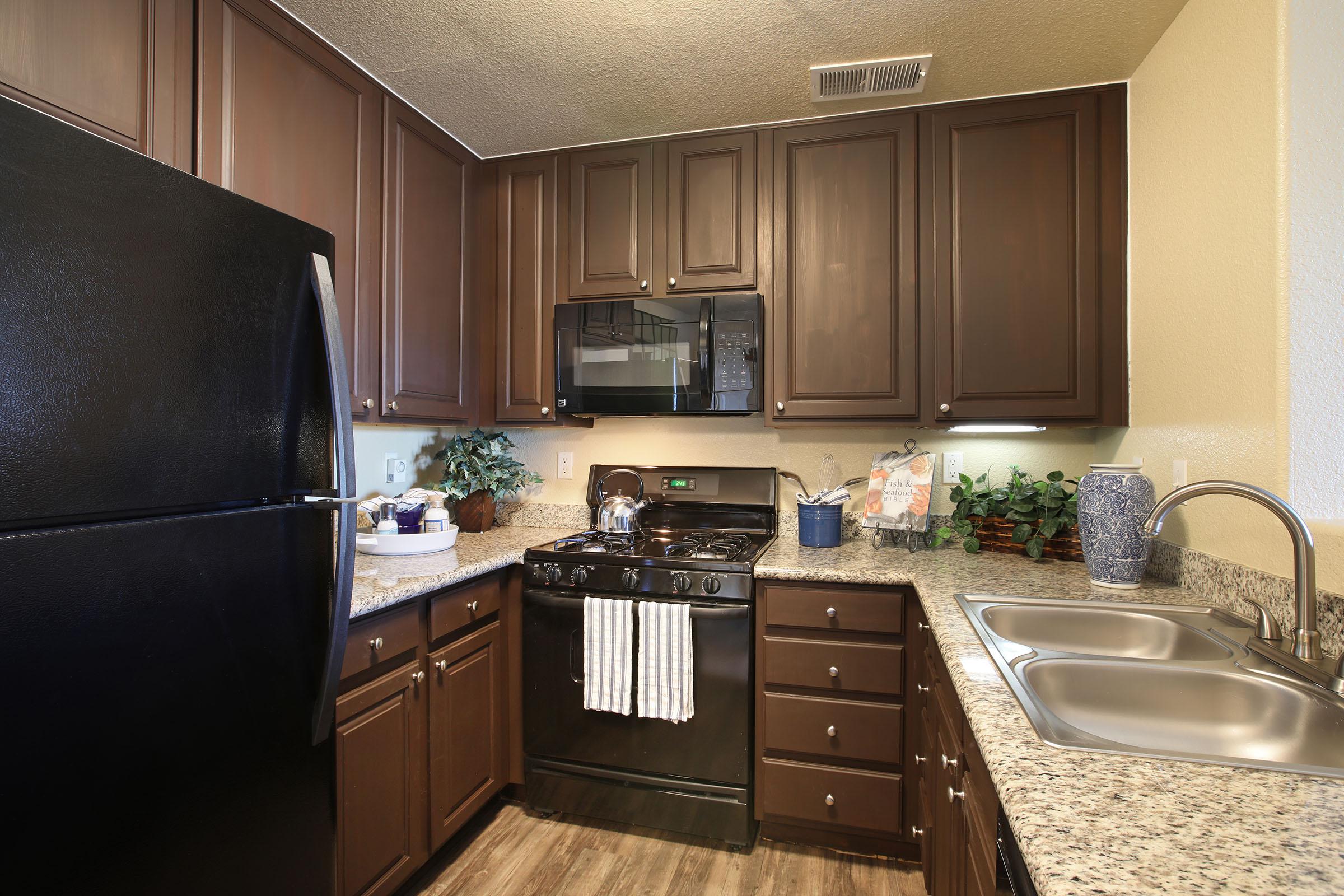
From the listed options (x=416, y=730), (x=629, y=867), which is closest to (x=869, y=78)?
(x=416, y=730)

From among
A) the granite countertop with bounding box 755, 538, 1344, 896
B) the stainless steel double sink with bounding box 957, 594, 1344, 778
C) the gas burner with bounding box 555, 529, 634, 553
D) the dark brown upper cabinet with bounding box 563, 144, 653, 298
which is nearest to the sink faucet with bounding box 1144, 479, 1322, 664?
the stainless steel double sink with bounding box 957, 594, 1344, 778

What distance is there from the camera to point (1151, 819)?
639 millimetres

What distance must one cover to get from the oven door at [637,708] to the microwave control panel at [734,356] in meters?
0.76

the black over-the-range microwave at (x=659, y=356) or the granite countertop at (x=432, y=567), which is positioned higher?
the black over-the-range microwave at (x=659, y=356)

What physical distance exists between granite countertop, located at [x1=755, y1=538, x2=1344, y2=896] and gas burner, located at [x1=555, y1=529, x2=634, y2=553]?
1310 mm

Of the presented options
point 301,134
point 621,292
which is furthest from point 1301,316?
point 301,134

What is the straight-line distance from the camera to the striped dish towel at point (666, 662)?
192cm

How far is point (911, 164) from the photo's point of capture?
6.91ft

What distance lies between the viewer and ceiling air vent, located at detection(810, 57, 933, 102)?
1.87 meters

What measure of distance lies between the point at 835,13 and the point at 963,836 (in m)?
1.89

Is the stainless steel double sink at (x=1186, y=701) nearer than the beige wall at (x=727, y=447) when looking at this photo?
Yes

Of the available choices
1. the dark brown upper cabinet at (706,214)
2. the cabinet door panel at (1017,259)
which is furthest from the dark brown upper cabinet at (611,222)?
the cabinet door panel at (1017,259)

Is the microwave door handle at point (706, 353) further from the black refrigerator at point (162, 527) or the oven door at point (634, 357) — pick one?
the black refrigerator at point (162, 527)

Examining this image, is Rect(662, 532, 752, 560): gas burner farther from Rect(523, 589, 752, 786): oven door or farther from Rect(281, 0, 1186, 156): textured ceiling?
Rect(281, 0, 1186, 156): textured ceiling
